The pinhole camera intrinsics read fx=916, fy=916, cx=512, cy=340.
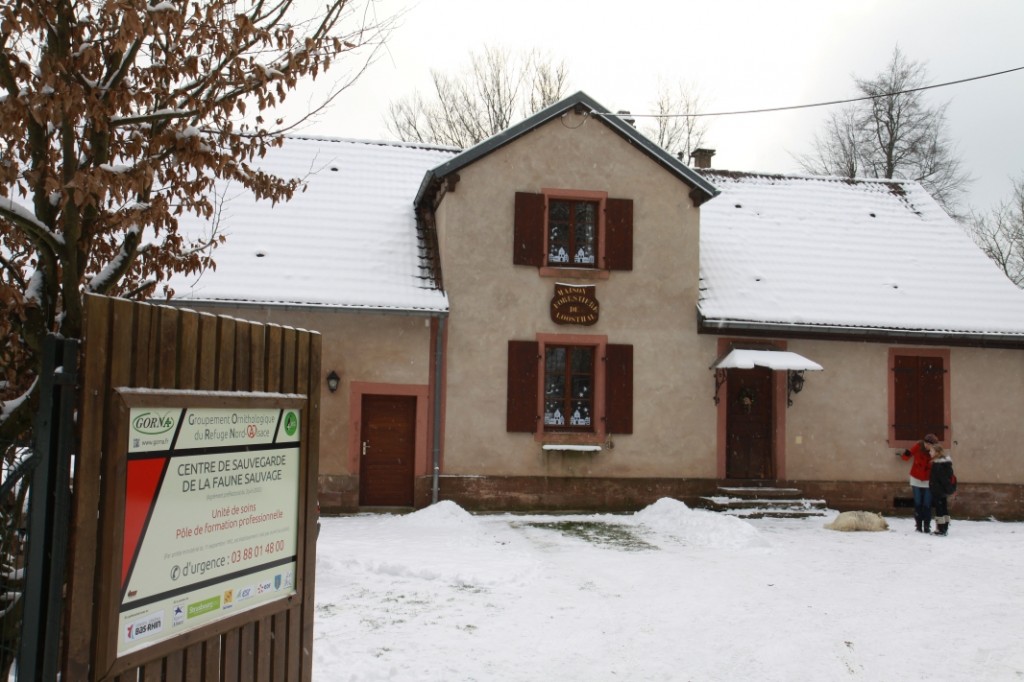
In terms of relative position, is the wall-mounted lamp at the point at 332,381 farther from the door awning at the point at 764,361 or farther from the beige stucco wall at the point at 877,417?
the beige stucco wall at the point at 877,417

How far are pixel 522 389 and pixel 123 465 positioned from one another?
39.3ft

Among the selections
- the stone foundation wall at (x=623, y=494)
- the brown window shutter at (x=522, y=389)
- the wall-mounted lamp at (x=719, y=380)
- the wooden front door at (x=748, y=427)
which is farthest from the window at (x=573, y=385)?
the wooden front door at (x=748, y=427)

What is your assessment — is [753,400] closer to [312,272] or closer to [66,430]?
[312,272]

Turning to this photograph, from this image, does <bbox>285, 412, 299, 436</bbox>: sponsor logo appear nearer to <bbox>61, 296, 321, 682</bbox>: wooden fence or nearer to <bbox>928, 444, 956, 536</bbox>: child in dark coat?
<bbox>61, 296, 321, 682</bbox>: wooden fence

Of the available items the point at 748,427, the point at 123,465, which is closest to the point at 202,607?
the point at 123,465

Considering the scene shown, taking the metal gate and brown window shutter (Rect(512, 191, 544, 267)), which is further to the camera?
brown window shutter (Rect(512, 191, 544, 267))

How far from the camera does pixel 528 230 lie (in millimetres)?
15453

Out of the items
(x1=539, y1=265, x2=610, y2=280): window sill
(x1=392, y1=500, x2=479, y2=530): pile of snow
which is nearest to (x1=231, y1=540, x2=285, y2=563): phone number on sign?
(x1=392, y1=500, x2=479, y2=530): pile of snow

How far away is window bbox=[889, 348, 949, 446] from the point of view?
54.1 ft

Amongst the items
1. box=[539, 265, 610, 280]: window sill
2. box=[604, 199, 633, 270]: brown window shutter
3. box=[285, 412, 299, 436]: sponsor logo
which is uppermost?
box=[604, 199, 633, 270]: brown window shutter

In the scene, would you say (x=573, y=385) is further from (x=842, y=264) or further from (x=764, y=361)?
(x=842, y=264)

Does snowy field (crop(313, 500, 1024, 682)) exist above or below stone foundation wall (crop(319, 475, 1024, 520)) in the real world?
below

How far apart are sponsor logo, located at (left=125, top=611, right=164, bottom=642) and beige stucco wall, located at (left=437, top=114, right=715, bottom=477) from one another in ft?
37.5

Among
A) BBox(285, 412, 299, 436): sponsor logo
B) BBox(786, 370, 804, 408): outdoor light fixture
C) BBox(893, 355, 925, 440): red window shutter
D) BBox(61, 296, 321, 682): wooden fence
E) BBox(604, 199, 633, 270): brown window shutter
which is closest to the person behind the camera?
BBox(61, 296, 321, 682): wooden fence
